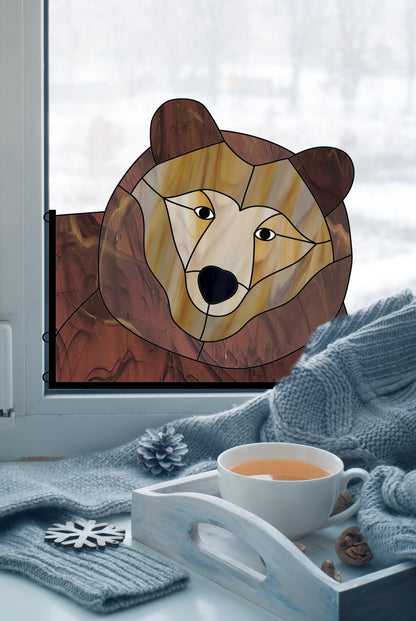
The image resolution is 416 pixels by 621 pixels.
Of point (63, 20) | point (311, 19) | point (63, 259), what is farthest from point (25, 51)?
point (311, 19)

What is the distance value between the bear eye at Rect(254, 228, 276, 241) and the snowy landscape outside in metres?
0.12

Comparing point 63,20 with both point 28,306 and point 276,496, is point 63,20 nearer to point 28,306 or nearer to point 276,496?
point 28,306

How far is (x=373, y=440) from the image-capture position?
0.69m

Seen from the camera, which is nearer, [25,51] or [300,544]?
[300,544]

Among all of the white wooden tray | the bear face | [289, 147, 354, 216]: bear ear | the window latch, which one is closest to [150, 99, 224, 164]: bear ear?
the bear face

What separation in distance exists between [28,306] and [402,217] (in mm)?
534

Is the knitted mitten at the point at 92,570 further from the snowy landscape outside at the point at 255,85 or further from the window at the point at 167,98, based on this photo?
the snowy landscape outside at the point at 255,85

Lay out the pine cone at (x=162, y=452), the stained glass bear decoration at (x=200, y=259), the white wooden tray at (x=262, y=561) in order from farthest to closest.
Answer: the stained glass bear decoration at (x=200, y=259) < the pine cone at (x=162, y=452) < the white wooden tray at (x=262, y=561)

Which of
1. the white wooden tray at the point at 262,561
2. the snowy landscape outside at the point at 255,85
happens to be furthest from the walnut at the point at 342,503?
the snowy landscape outside at the point at 255,85

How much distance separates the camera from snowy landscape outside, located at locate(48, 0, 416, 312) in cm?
93

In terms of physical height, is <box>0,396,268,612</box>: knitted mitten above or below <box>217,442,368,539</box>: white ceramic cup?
below

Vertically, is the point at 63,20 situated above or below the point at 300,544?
above

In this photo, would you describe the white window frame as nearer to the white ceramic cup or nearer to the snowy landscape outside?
the snowy landscape outside

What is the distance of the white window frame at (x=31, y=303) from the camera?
2.95 ft
